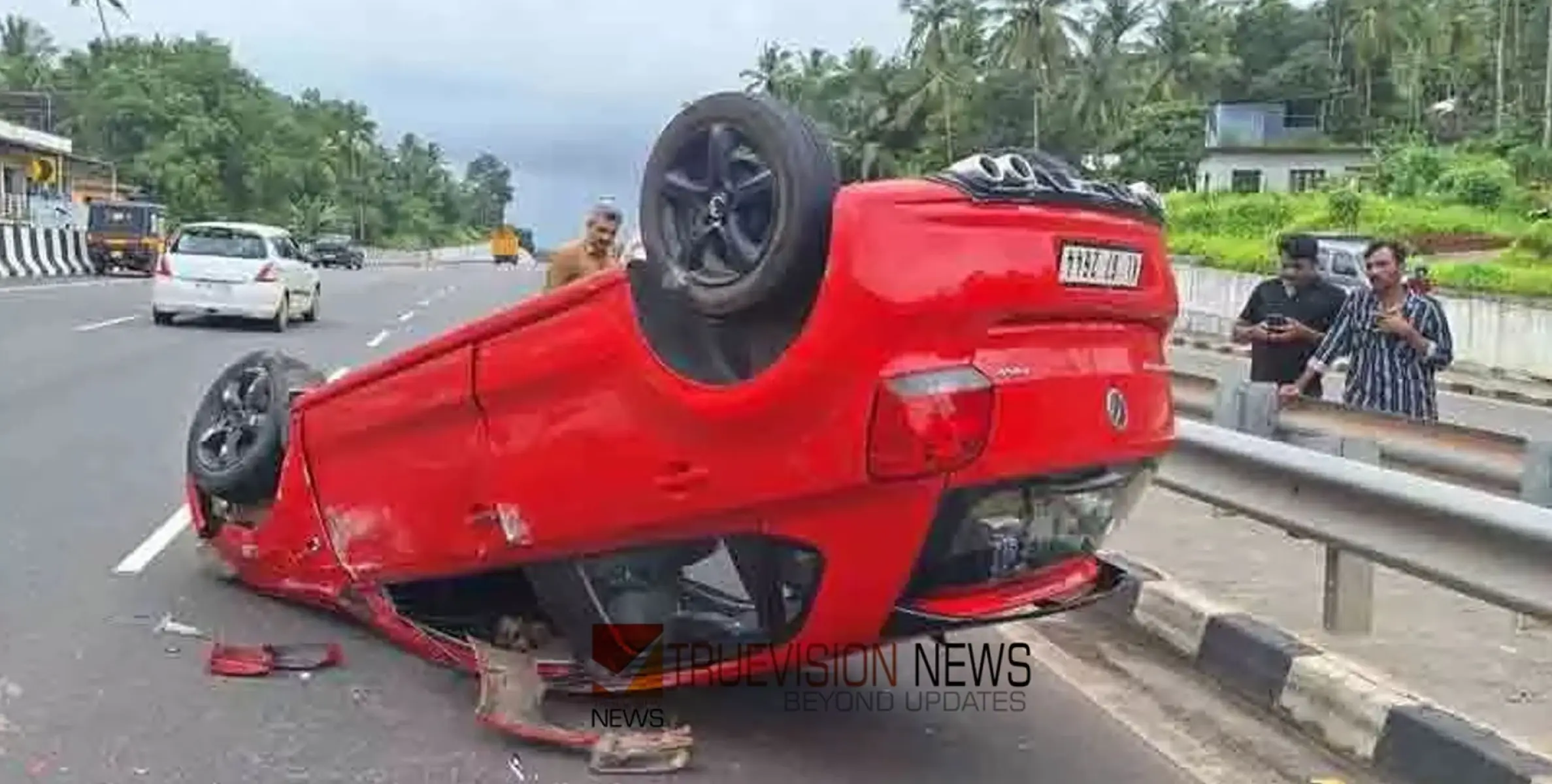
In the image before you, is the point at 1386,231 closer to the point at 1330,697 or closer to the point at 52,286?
the point at 52,286

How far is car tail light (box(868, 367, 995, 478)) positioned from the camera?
427 centimetres

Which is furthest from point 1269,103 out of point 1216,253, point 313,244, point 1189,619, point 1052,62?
point 1189,619

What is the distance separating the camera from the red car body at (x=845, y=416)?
4.30 metres

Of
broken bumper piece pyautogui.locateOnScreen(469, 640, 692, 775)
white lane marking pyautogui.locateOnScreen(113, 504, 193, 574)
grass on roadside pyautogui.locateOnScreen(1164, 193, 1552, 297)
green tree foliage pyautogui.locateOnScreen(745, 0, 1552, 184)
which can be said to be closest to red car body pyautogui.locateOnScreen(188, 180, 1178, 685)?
broken bumper piece pyautogui.locateOnScreen(469, 640, 692, 775)

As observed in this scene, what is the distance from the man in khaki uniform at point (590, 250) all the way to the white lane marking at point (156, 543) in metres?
1.99

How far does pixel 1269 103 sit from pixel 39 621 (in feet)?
305

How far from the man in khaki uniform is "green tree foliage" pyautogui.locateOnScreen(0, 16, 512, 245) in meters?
73.6

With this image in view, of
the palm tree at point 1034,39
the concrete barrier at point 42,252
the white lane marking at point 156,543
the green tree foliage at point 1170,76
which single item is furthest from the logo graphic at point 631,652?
the palm tree at point 1034,39

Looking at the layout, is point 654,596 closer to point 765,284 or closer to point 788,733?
point 788,733

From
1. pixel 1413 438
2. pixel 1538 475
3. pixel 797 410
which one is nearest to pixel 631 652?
pixel 797 410

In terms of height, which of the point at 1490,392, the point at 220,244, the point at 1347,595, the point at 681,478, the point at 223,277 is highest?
the point at 220,244

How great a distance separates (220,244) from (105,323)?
80.5 inches

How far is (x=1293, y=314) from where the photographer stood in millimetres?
9383

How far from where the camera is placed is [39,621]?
657 cm
